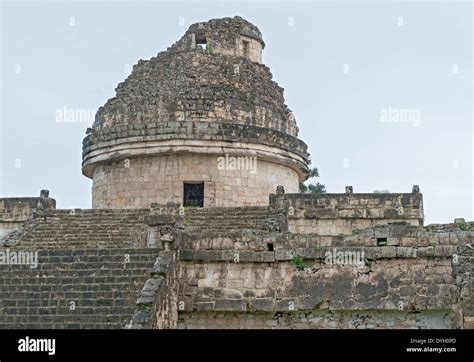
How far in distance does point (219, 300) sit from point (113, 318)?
2382 mm

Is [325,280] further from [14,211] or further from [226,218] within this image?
[14,211]

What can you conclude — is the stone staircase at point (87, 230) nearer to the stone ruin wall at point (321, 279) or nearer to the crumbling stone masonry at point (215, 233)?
the crumbling stone masonry at point (215, 233)

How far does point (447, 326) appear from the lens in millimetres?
16719

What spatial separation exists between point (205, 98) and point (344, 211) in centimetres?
534

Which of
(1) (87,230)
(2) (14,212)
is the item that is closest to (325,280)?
(1) (87,230)

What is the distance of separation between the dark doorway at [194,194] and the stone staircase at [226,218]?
→ 8.27 feet

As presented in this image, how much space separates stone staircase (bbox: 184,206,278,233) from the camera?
20969 millimetres

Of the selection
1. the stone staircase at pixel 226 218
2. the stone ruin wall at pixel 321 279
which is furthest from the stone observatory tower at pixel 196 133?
the stone ruin wall at pixel 321 279

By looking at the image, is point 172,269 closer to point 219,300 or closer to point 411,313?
point 219,300

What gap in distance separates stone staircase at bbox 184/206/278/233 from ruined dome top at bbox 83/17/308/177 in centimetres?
329

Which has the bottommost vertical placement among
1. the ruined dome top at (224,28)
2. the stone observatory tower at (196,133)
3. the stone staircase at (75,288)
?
the stone staircase at (75,288)

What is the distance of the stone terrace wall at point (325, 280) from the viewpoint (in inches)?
667

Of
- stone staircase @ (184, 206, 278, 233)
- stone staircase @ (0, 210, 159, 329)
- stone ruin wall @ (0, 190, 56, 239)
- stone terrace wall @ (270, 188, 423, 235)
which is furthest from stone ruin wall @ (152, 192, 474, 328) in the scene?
stone ruin wall @ (0, 190, 56, 239)
